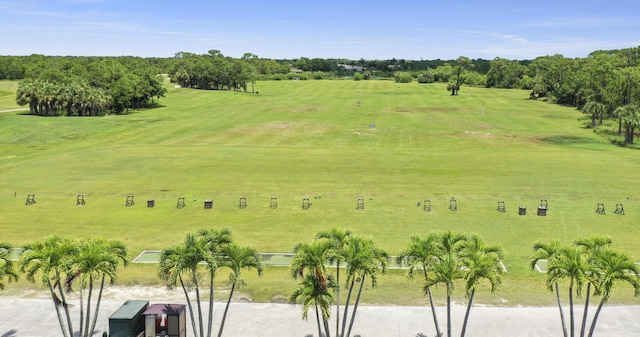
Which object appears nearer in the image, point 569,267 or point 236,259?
point 569,267

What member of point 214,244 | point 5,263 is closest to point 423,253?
point 214,244

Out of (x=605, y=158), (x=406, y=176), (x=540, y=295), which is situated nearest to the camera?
(x=540, y=295)

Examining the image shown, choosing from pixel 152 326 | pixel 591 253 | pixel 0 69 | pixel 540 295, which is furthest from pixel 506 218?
pixel 0 69

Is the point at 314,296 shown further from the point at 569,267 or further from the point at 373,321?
the point at 569,267

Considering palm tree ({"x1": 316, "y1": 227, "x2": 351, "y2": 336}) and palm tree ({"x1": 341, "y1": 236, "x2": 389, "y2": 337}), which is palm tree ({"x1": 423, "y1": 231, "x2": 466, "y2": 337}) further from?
palm tree ({"x1": 316, "y1": 227, "x2": 351, "y2": 336})

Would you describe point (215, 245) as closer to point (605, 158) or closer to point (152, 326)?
point (152, 326)

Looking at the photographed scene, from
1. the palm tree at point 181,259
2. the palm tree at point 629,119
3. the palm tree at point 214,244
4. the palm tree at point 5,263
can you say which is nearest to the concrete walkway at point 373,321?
the palm tree at point 214,244
